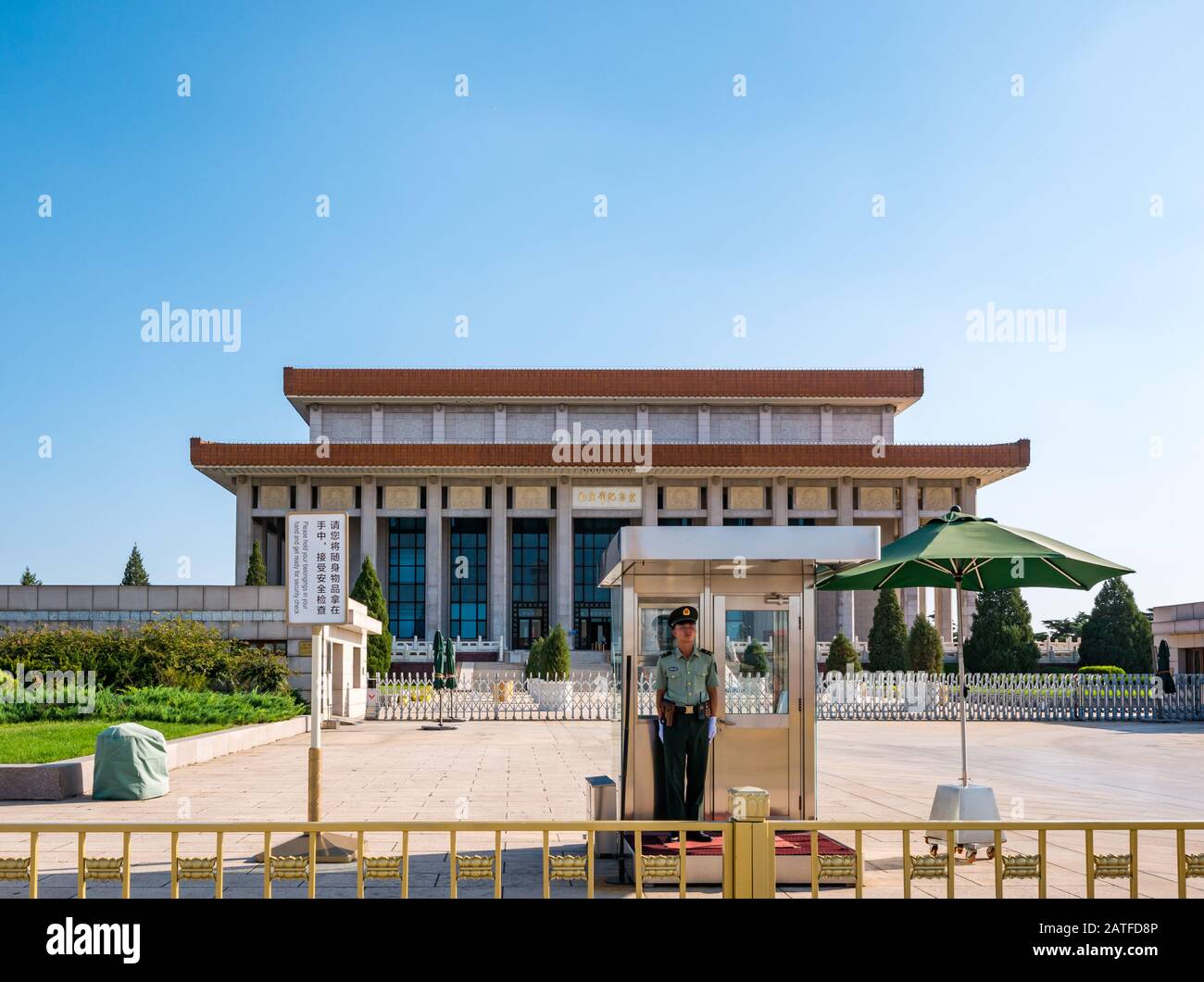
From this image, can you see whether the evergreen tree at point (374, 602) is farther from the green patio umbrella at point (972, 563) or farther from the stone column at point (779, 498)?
the green patio umbrella at point (972, 563)

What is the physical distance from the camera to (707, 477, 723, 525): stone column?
63469 millimetres

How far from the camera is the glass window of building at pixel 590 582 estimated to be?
68.0 meters

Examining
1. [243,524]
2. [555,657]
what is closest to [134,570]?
[243,524]

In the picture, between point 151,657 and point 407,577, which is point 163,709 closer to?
point 151,657

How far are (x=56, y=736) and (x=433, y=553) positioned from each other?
46813 millimetres

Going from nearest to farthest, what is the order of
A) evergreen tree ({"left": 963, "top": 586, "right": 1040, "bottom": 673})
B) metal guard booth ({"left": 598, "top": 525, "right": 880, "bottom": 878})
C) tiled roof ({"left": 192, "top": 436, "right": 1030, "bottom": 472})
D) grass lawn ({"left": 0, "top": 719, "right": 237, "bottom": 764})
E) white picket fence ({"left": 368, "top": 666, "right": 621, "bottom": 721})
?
metal guard booth ({"left": 598, "top": 525, "right": 880, "bottom": 878})
grass lawn ({"left": 0, "top": 719, "right": 237, "bottom": 764})
white picket fence ({"left": 368, "top": 666, "right": 621, "bottom": 721})
evergreen tree ({"left": 963, "top": 586, "right": 1040, "bottom": 673})
tiled roof ({"left": 192, "top": 436, "right": 1030, "bottom": 472})

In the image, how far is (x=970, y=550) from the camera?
31.0 ft

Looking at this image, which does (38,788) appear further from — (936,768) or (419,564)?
(419,564)

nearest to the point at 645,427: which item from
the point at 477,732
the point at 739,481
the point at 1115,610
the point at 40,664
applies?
the point at 739,481

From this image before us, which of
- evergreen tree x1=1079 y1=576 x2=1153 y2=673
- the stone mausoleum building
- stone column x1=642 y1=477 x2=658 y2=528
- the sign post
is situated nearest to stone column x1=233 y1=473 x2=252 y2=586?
the stone mausoleum building

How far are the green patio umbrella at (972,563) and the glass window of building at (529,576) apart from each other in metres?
58.1

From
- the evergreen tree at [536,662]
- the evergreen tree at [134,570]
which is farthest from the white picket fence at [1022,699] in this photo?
the evergreen tree at [134,570]

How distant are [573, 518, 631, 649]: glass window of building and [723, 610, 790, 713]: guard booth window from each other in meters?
57.8

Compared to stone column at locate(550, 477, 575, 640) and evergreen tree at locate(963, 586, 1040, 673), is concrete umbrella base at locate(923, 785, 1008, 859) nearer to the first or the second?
evergreen tree at locate(963, 586, 1040, 673)
